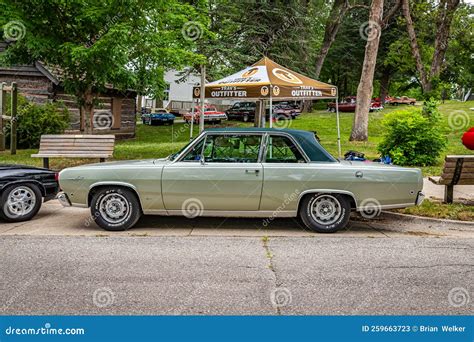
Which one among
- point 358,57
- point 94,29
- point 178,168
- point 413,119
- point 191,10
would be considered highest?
point 358,57

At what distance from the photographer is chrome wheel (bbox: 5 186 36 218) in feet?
24.0

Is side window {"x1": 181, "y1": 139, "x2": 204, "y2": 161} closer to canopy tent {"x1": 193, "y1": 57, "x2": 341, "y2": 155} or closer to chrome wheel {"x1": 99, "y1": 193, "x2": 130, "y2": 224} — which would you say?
chrome wheel {"x1": 99, "y1": 193, "x2": 130, "y2": 224}

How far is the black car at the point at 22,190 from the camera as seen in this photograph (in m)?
7.24

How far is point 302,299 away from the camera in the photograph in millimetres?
4219

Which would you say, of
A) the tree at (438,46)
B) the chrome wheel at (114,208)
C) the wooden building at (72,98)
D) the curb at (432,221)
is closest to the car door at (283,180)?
the chrome wheel at (114,208)

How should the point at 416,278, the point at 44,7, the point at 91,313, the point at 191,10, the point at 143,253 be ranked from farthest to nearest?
the point at 191,10 → the point at 44,7 → the point at 143,253 → the point at 416,278 → the point at 91,313

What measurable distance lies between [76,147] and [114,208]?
16.2ft

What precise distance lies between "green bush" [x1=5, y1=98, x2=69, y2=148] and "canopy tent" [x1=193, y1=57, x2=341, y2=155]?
9914 millimetres

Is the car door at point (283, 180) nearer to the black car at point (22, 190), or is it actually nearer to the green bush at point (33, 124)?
the black car at point (22, 190)

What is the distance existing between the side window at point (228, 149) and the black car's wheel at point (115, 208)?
1285 millimetres

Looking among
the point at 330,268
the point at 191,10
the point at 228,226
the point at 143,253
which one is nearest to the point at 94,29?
the point at 191,10

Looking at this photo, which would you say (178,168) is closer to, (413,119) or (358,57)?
(413,119)

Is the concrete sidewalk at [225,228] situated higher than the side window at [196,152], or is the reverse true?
the side window at [196,152]

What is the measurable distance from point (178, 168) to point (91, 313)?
3.22 m
